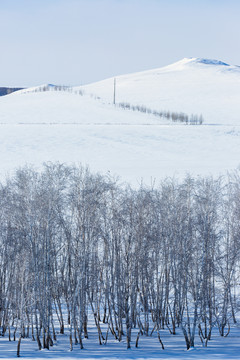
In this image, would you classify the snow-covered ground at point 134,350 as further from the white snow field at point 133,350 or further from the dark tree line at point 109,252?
the dark tree line at point 109,252

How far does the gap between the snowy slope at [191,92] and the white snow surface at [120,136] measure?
0.72 ft

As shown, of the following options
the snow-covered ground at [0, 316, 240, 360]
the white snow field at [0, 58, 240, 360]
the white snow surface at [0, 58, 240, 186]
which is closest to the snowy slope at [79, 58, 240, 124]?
the white snow surface at [0, 58, 240, 186]

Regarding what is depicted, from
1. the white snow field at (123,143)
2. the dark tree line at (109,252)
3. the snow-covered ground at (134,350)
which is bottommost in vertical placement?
the snow-covered ground at (134,350)

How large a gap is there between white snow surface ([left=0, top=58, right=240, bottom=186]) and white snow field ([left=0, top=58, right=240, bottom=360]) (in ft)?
0.32

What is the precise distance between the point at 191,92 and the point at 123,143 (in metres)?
56.5

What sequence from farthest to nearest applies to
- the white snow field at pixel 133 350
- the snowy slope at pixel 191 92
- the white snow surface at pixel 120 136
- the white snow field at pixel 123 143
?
the snowy slope at pixel 191 92
the white snow surface at pixel 120 136
the white snow field at pixel 123 143
the white snow field at pixel 133 350

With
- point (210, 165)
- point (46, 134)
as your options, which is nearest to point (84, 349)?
point (210, 165)

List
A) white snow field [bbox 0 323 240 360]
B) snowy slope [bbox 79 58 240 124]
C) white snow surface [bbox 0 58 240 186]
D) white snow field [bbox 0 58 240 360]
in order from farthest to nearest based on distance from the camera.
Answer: snowy slope [bbox 79 58 240 124], white snow surface [bbox 0 58 240 186], white snow field [bbox 0 58 240 360], white snow field [bbox 0 323 240 360]

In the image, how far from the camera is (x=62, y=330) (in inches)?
1019

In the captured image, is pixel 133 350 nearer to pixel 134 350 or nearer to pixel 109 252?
pixel 134 350

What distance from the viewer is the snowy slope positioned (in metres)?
91.5

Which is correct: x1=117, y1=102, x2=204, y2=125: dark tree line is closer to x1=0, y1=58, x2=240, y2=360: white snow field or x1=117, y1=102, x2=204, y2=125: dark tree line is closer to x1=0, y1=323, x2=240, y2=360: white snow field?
x1=0, y1=58, x2=240, y2=360: white snow field

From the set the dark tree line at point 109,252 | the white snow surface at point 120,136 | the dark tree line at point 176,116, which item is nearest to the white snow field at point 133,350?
the dark tree line at point 109,252

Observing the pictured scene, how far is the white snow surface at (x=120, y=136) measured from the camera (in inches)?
2042
